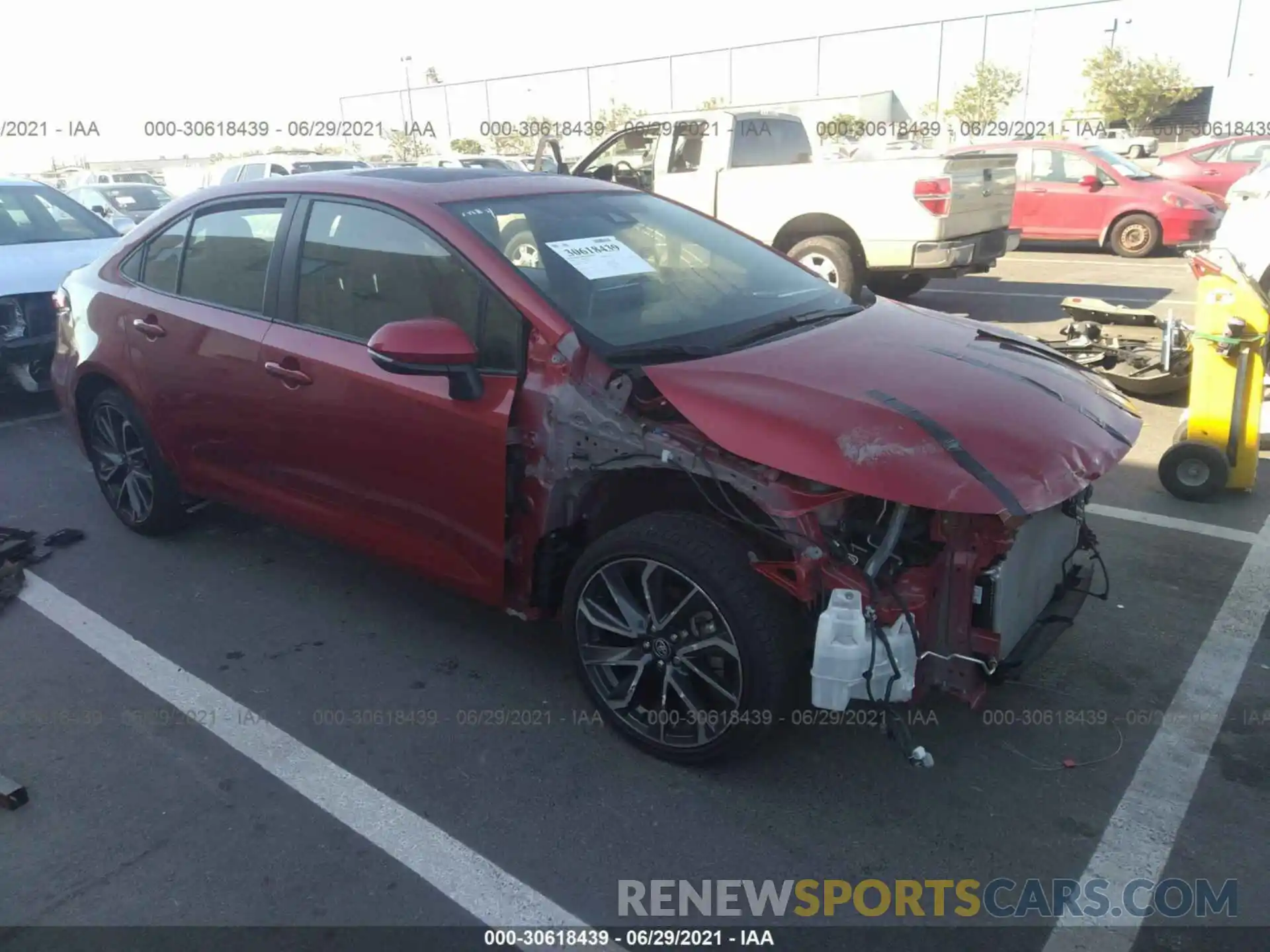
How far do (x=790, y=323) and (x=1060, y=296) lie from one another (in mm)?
8460

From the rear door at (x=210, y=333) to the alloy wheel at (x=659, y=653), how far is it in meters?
1.69

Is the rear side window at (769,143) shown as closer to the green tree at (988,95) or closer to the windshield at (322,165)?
the windshield at (322,165)

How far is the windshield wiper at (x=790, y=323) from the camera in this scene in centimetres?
333

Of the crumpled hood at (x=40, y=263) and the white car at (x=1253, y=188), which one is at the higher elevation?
the white car at (x=1253, y=188)

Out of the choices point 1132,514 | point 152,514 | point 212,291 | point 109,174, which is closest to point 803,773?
point 1132,514

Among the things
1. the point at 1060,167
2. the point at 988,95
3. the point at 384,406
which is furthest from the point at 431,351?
the point at 988,95

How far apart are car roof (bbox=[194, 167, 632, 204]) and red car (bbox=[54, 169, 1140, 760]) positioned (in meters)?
0.02

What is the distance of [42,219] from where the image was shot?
8.06m

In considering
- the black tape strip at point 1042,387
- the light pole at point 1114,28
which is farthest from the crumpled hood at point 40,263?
the light pole at point 1114,28

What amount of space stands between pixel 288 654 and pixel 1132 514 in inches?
160

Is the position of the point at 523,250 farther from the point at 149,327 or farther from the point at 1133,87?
the point at 1133,87

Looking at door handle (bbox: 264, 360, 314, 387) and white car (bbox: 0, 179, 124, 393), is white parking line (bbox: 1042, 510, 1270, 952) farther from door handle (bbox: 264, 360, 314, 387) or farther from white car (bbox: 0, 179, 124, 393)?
white car (bbox: 0, 179, 124, 393)

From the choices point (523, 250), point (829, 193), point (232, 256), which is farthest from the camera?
point (829, 193)

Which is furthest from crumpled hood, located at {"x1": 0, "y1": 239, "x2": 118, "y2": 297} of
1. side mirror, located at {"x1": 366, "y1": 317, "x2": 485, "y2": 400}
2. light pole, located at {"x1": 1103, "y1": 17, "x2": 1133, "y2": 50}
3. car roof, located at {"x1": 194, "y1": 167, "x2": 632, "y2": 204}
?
light pole, located at {"x1": 1103, "y1": 17, "x2": 1133, "y2": 50}
